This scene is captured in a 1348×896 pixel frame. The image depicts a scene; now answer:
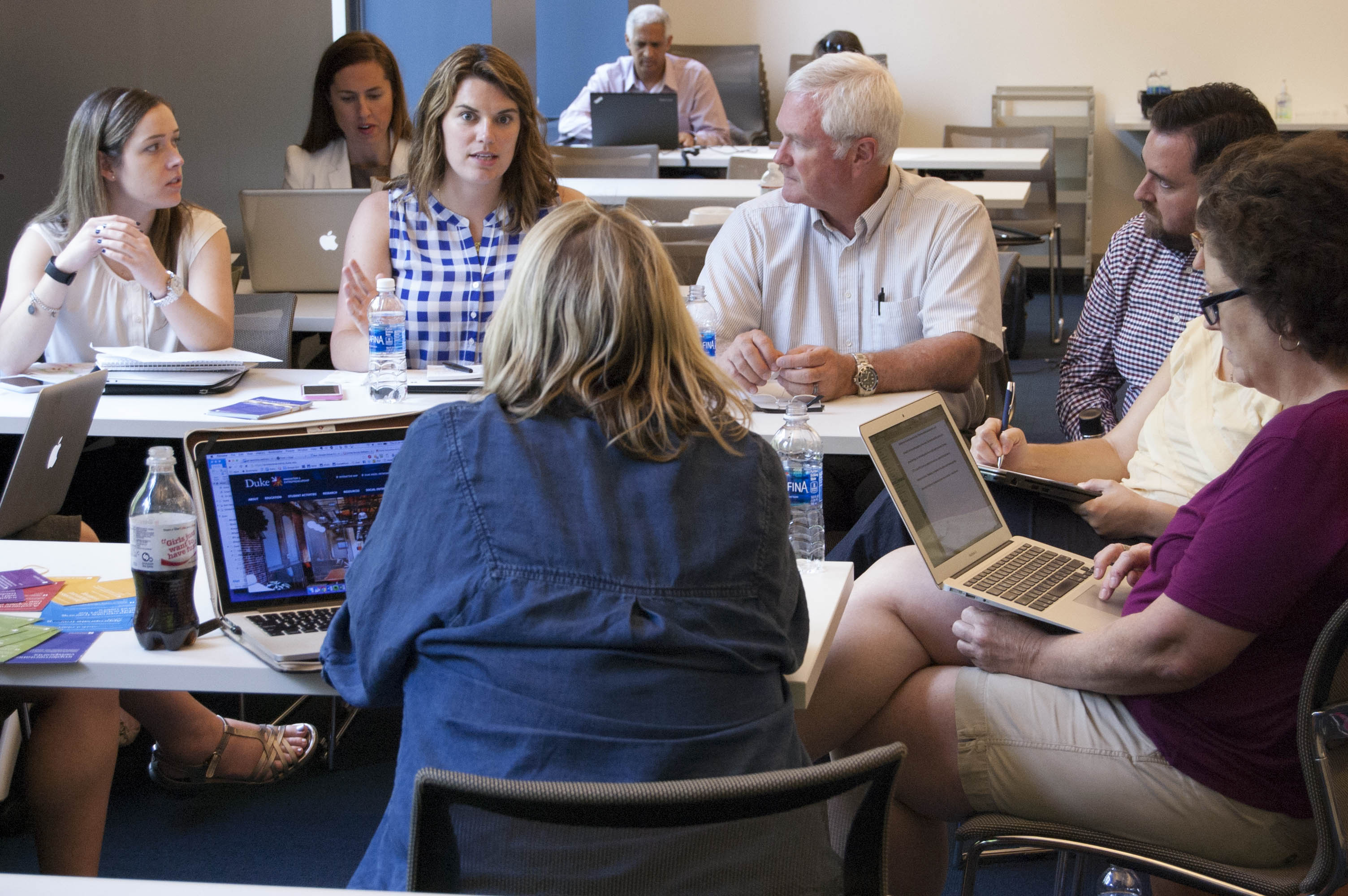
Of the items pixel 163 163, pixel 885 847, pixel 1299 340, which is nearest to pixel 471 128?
pixel 163 163

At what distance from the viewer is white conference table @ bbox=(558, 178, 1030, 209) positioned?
4773 mm

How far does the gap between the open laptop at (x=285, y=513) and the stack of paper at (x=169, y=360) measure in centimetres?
122

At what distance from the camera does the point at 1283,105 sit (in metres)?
7.85

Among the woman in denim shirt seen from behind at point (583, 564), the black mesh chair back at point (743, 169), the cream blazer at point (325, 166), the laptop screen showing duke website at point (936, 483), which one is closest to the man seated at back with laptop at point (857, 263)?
the laptop screen showing duke website at point (936, 483)

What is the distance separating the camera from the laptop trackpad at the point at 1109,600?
1.72m

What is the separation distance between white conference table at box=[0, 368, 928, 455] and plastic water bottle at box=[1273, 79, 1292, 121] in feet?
20.9

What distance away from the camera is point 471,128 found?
112 inches

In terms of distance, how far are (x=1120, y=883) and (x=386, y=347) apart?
5.96 feet

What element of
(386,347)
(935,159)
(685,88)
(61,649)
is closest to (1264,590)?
(61,649)

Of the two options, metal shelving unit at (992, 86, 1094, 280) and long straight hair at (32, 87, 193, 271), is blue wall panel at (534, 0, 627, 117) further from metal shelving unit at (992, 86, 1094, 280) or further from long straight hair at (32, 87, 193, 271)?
long straight hair at (32, 87, 193, 271)

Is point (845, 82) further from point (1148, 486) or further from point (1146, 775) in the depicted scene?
point (1146, 775)

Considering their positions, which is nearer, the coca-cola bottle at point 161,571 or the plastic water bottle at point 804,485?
the coca-cola bottle at point 161,571

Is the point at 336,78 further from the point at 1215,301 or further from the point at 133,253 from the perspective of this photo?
the point at 1215,301

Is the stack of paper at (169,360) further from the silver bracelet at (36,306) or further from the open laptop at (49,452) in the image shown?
the open laptop at (49,452)
